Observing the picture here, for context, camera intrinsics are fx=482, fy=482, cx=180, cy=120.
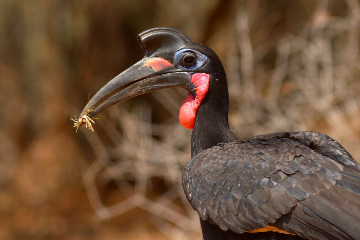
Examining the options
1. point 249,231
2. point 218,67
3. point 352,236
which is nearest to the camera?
point 352,236

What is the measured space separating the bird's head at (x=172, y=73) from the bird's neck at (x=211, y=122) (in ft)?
0.04

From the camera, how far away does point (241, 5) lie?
5539mm

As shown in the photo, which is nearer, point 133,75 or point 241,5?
point 133,75

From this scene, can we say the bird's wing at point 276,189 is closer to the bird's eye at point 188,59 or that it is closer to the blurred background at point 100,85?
the bird's eye at point 188,59

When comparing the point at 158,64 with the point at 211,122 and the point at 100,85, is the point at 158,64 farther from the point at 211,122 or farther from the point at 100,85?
the point at 100,85

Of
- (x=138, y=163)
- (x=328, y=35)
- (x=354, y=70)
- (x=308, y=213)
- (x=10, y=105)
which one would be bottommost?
(x=308, y=213)

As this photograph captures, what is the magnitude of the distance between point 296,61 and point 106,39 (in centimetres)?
218

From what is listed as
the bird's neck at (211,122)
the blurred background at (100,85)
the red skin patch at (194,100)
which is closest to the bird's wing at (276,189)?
the bird's neck at (211,122)

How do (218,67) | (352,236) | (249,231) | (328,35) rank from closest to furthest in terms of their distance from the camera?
(352,236), (249,231), (218,67), (328,35)

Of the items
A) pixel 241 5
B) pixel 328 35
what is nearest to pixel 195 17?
pixel 241 5

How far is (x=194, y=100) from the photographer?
8.32ft

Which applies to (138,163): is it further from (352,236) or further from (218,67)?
(352,236)

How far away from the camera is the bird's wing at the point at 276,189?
190 centimetres

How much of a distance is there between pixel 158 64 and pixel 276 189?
3.13 feet
